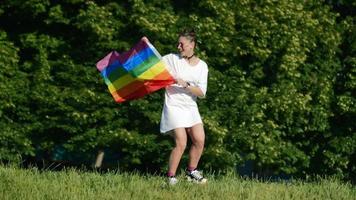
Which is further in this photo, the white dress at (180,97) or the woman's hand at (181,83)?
the white dress at (180,97)

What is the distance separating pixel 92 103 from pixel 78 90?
1.24 ft

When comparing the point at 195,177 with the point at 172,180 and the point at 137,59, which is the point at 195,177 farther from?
the point at 137,59

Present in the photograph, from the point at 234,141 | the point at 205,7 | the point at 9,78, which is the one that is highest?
the point at 205,7

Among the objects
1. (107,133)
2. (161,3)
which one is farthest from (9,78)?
(161,3)

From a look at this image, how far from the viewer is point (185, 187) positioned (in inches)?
324

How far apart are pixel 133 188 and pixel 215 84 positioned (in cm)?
756

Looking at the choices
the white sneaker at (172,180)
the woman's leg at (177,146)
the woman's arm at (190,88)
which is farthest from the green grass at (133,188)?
the woman's arm at (190,88)

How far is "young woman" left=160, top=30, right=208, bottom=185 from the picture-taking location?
8.62 meters

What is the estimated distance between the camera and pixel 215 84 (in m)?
15.4

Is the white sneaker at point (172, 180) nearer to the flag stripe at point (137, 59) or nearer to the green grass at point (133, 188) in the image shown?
the green grass at point (133, 188)

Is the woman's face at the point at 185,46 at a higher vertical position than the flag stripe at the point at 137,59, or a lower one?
higher

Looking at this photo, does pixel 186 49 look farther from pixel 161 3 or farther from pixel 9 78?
pixel 9 78

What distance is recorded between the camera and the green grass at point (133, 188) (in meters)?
7.61

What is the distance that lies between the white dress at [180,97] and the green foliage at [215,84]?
6199 mm
